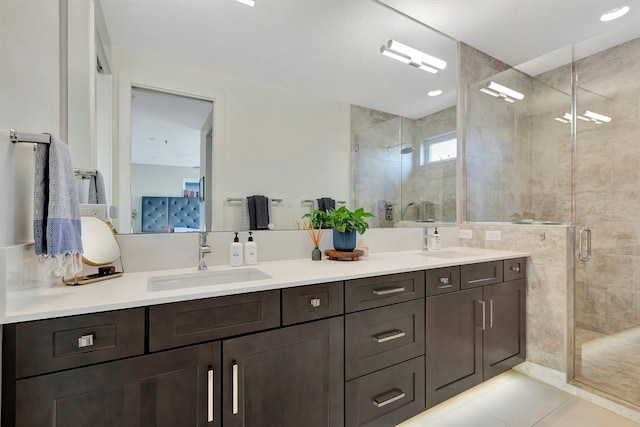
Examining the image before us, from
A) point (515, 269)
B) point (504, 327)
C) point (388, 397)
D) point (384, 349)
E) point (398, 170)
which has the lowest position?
point (388, 397)

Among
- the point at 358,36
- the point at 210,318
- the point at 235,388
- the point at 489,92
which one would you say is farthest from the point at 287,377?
the point at 489,92

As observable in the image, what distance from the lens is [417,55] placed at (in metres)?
2.43

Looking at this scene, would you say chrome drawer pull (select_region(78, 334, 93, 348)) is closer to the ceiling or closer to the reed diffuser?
the reed diffuser

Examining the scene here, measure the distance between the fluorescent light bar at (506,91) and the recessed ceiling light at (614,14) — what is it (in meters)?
0.72

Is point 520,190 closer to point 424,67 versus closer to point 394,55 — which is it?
point 424,67

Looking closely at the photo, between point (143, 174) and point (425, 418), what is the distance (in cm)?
205

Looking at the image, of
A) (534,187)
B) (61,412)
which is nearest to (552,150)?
(534,187)

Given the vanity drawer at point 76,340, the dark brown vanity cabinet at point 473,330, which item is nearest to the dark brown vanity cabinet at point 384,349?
the dark brown vanity cabinet at point 473,330

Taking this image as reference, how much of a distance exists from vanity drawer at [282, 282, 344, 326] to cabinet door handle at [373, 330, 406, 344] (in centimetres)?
26

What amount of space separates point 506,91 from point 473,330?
2289 mm

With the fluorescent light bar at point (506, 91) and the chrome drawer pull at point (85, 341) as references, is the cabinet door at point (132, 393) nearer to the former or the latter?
the chrome drawer pull at point (85, 341)

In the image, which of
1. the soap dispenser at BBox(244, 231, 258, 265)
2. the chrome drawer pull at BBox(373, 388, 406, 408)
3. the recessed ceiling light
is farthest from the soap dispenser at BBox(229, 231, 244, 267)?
the recessed ceiling light

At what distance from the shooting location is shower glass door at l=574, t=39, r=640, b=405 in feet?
8.25

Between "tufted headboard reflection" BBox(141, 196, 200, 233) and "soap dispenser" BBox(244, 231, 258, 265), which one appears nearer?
"tufted headboard reflection" BBox(141, 196, 200, 233)
